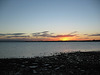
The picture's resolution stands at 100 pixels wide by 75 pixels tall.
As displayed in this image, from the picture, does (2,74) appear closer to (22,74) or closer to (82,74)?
(22,74)

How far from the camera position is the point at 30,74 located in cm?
753

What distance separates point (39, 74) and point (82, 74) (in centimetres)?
350

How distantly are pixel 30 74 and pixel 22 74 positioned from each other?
2.04 ft

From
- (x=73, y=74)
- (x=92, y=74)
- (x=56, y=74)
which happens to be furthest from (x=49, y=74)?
(x=92, y=74)

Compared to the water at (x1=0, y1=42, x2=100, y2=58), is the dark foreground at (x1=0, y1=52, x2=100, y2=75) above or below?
above

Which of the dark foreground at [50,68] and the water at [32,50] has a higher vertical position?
the dark foreground at [50,68]

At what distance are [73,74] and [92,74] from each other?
1.56 meters

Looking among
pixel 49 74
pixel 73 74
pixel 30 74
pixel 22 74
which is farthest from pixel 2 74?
pixel 73 74

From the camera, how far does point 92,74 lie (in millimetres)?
7633

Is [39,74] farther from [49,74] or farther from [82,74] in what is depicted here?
[82,74]

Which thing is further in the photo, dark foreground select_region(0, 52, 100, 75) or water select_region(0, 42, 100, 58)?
water select_region(0, 42, 100, 58)

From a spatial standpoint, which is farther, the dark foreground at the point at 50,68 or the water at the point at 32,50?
the water at the point at 32,50

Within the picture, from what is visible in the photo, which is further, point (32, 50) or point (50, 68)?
point (32, 50)

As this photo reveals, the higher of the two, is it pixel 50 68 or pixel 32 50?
pixel 50 68
